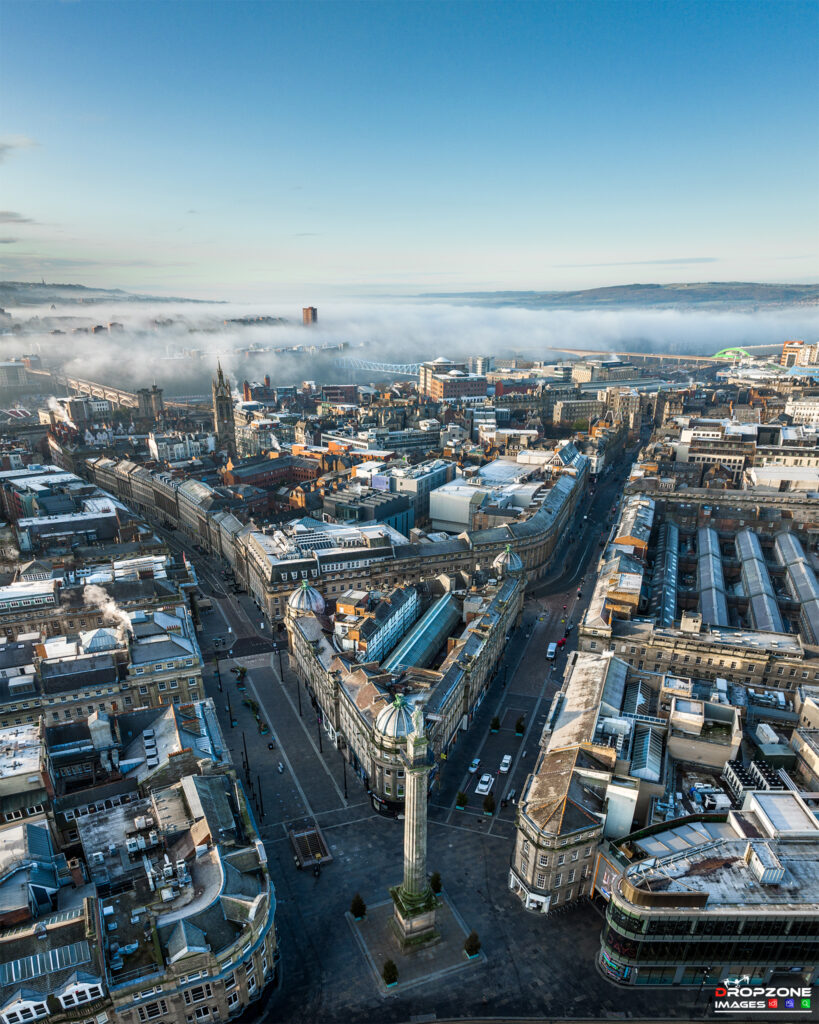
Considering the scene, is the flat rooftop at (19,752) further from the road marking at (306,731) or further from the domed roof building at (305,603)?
the domed roof building at (305,603)

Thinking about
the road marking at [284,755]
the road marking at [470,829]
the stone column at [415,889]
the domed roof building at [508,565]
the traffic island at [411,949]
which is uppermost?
the domed roof building at [508,565]

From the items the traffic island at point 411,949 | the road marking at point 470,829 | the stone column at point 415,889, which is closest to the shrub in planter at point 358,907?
the traffic island at point 411,949

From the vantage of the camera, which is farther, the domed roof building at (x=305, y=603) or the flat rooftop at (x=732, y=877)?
the domed roof building at (x=305, y=603)

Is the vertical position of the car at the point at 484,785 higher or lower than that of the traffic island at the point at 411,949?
higher

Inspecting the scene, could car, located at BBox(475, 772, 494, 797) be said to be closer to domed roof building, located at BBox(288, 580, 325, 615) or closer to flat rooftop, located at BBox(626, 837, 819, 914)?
flat rooftop, located at BBox(626, 837, 819, 914)

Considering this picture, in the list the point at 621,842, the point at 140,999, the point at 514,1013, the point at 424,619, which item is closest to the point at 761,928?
the point at 621,842

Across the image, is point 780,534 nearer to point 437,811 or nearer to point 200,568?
point 437,811

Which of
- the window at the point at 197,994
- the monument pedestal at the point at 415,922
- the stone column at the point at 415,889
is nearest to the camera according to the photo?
the window at the point at 197,994

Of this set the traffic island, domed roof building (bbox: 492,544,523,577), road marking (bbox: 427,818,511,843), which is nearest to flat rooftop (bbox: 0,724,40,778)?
the traffic island
